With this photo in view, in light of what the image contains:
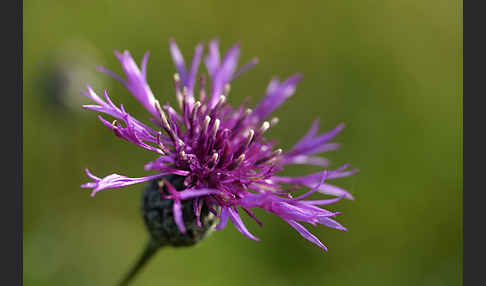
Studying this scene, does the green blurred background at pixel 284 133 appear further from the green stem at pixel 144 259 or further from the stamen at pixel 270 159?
the stamen at pixel 270 159

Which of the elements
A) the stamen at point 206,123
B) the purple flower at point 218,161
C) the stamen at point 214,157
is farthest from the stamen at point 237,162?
the stamen at point 206,123

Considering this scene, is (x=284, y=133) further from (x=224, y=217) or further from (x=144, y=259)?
(x=224, y=217)

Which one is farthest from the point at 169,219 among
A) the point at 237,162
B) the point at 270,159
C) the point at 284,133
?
the point at 284,133

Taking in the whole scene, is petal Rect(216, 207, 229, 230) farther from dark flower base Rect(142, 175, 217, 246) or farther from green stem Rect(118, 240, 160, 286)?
green stem Rect(118, 240, 160, 286)

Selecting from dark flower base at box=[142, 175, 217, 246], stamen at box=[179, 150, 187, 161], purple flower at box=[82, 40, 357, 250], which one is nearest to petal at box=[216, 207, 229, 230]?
purple flower at box=[82, 40, 357, 250]

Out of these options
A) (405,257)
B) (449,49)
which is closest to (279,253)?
(405,257)
